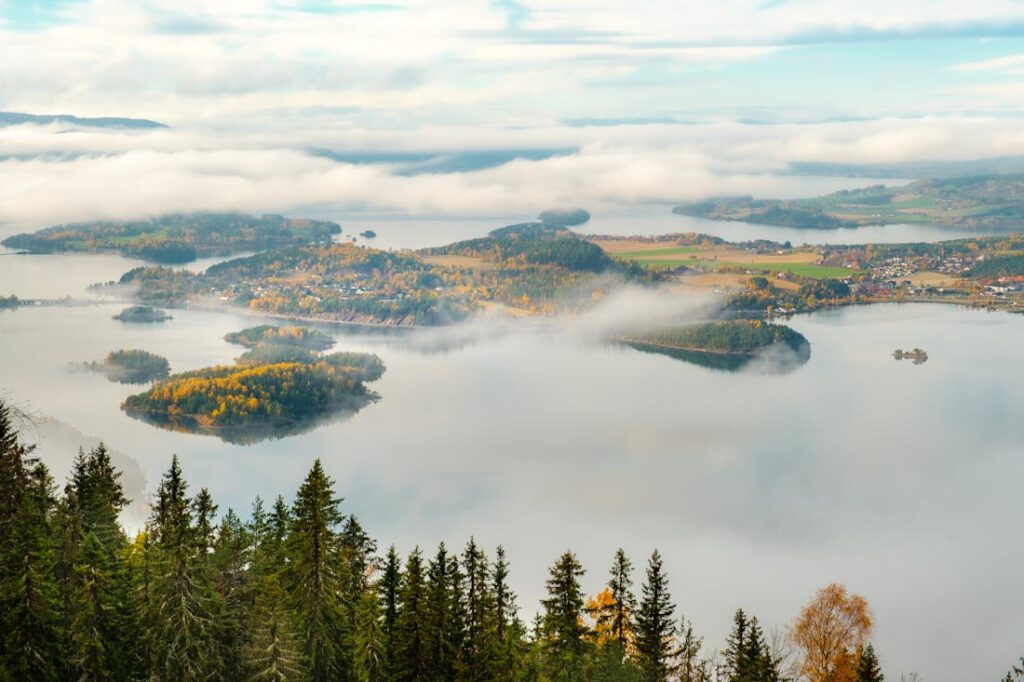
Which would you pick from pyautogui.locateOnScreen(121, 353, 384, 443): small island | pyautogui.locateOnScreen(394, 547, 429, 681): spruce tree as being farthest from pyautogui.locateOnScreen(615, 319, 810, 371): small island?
pyautogui.locateOnScreen(394, 547, 429, 681): spruce tree

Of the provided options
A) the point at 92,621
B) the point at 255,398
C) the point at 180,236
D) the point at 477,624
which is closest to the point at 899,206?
the point at 180,236

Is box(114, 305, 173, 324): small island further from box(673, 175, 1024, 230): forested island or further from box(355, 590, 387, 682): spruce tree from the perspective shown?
box(673, 175, 1024, 230): forested island

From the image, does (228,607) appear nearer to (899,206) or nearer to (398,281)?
(398,281)

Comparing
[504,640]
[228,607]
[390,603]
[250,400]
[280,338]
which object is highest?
[280,338]

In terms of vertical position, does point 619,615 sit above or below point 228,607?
below

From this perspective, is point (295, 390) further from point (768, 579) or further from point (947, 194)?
point (947, 194)

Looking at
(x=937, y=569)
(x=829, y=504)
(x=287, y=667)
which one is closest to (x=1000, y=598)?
(x=937, y=569)

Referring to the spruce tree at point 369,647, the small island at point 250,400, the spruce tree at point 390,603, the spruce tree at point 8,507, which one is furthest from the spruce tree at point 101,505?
the small island at point 250,400
